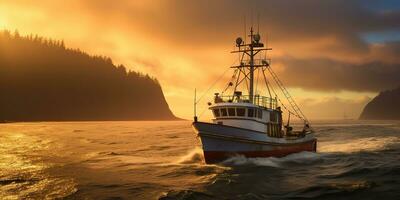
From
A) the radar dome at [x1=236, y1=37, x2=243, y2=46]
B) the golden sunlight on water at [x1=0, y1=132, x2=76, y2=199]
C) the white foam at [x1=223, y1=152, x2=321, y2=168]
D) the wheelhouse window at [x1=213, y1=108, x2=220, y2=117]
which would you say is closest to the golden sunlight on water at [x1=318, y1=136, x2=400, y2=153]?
the white foam at [x1=223, y1=152, x2=321, y2=168]

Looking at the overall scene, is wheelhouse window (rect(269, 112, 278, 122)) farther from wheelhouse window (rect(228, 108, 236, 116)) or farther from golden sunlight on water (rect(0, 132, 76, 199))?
golden sunlight on water (rect(0, 132, 76, 199))

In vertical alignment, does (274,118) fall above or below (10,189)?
above

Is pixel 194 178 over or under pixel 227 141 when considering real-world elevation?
under

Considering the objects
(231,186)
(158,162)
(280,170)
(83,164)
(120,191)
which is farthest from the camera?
(158,162)

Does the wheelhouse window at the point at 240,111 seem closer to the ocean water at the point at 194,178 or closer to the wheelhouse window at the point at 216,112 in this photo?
the wheelhouse window at the point at 216,112

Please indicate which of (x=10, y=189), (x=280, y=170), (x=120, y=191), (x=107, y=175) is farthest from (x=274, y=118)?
(x=10, y=189)

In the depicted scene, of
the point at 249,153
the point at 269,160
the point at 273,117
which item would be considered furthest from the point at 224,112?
the point at 269,160

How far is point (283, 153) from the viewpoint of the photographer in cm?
4075

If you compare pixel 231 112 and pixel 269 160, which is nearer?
pixel 269 160

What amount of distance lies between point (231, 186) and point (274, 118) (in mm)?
16614

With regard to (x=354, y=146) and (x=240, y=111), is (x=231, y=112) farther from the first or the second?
(x=354, y=146)

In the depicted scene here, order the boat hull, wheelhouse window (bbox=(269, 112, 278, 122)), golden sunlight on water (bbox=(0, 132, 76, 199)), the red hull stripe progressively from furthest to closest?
wheelhouse window (bbox=(269, 112, 278, 122)), the red hull stripe, the boat hull, golden sunlight on water (bbox=(0, 132, 76, 199))

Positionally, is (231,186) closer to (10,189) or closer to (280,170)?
→ (280,170)

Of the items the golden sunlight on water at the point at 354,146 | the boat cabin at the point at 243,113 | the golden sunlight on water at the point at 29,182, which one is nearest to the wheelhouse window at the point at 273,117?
the boat cabin at the point at 243,113
